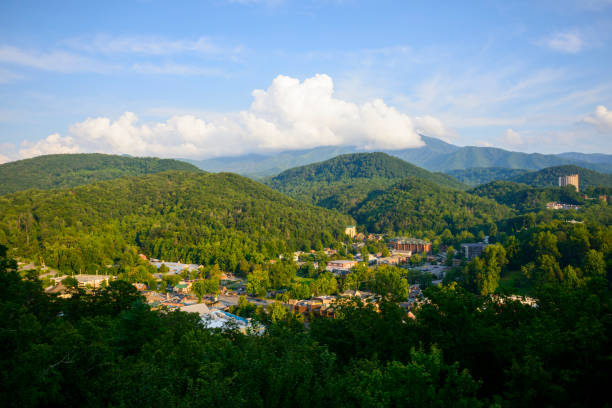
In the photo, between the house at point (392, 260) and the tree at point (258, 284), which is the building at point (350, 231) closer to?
the house at point (392, 260)

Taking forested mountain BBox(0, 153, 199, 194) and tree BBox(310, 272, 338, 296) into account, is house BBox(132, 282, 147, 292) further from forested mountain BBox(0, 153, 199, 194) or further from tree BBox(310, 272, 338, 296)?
forested mountain BBox(0, 153, 199, 194)

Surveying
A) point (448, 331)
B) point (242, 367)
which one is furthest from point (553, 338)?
point (242, 367)

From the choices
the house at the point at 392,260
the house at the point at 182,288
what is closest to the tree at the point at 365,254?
the house at the point at 392,260

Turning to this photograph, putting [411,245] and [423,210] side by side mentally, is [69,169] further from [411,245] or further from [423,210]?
[411,245]

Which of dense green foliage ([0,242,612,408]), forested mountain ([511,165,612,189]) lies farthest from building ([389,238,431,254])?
forested mountain ([511,165,612,189])

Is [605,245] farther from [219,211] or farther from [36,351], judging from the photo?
[219,211]

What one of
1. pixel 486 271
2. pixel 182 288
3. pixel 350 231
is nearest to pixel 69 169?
pixel 350 231
